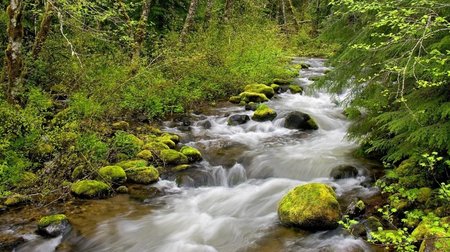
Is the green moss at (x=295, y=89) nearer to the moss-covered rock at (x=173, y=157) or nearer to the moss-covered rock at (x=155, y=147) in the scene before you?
the moss-covered rock at (x=155, y=147)

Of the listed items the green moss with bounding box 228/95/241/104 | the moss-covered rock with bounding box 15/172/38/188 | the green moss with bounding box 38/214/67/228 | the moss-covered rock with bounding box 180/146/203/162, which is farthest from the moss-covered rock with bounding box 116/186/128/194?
the green moss with bounding box 228/95/241/104

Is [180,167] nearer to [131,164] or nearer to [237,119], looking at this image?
[131,164]

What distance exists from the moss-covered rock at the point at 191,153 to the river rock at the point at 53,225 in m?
→ 3.82

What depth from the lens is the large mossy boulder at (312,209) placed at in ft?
21.5

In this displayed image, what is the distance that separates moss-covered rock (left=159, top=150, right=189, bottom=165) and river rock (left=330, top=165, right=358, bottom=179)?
3.62 metres

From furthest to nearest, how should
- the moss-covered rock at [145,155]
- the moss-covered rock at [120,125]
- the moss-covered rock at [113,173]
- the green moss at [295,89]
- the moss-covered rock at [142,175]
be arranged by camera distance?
1. the green moss at [295,89]
2. the moss-covered rock at [120,125]
3. the moss-covered rock at [145,155]
4. the moss-covered rock at [142,175]
5. the moss-covered rock at [113,173]

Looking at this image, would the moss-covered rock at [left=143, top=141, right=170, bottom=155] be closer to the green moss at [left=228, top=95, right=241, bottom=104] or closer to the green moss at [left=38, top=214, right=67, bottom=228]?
the green moss at [left=38, top=214, right=67, bottom=228]

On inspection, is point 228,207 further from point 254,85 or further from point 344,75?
point 254,85

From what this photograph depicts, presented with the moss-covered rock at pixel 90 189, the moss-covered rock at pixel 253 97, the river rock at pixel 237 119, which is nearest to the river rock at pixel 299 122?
the river rock at pixel 237 119

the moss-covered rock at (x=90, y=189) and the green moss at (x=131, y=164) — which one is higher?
the green moss at (x=131, y=164)

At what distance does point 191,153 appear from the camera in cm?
1000

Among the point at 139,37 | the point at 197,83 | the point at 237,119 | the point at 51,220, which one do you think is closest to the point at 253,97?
the point at 197,83

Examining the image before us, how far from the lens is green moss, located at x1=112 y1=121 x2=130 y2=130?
10.8m

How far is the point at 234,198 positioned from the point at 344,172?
2.55 metres
